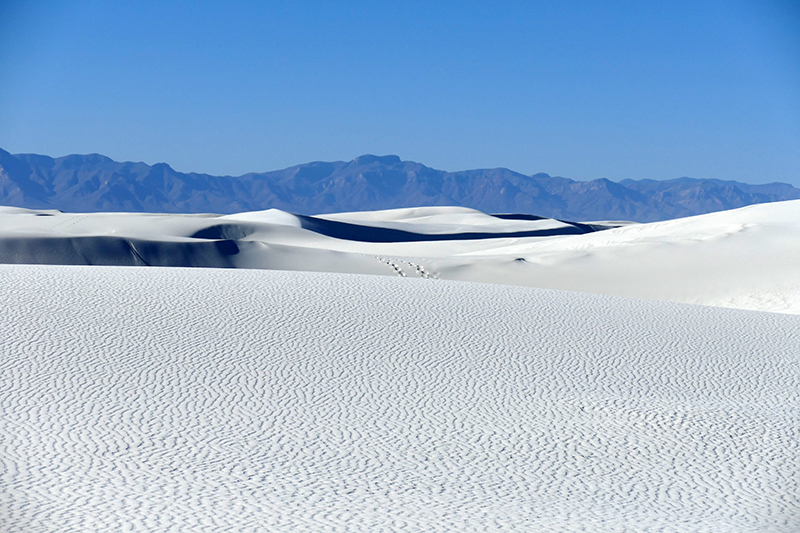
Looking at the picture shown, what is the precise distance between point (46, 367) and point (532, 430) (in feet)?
9.56

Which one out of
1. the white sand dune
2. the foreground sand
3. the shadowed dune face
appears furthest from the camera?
the shadowed dune face

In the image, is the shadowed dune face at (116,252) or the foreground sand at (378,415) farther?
the shadowed dune face at (116,252)

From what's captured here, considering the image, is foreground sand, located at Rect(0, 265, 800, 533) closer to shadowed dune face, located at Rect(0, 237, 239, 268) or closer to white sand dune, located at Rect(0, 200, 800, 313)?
white sand dune, located at Rect(0, 200, 800, 313)

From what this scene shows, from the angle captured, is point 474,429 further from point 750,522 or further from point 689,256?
point 689,256

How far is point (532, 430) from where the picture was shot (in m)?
4.02

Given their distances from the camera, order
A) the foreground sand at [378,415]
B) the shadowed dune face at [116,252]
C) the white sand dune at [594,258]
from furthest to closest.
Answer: the shadowed dune face at [116,252] → the white sand dune at [594,258] → the foreground sand at [378,415]

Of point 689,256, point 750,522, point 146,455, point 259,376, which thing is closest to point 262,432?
point 146,455

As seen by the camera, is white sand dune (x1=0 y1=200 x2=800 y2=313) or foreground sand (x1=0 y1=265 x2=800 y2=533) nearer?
foreground sand (x1=0 y1=265 x2=800 y2=533)

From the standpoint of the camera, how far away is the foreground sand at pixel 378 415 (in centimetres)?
305

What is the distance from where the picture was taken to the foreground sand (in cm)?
305

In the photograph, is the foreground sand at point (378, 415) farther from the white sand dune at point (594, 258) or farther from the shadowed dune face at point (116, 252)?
the shadowed dune face at point (116, 252)

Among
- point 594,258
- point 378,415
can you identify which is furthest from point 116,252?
point 378,415

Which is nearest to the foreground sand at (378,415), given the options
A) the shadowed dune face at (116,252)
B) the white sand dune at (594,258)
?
the white sand dune at (594,258)

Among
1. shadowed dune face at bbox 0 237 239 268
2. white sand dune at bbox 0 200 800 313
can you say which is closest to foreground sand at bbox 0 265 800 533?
white sand dune at bbox 0 200 800 313
